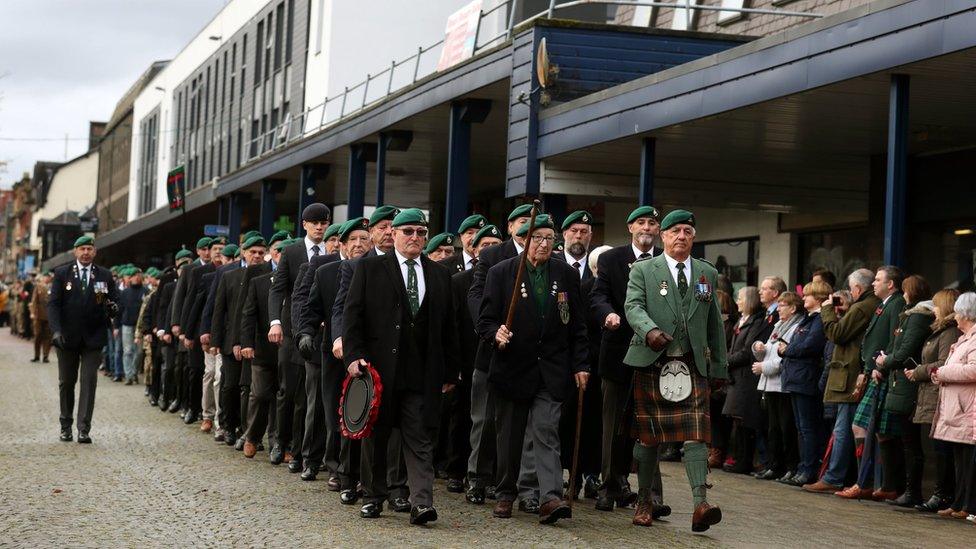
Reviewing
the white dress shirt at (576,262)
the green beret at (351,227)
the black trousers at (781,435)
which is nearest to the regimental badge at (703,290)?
the white dress shirt at (576,262)

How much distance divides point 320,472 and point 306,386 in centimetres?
78

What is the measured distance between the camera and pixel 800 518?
11.5 meters

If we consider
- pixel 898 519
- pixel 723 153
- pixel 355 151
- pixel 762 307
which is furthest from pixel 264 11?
pixel 898 519

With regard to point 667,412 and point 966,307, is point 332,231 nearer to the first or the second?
point 667,412

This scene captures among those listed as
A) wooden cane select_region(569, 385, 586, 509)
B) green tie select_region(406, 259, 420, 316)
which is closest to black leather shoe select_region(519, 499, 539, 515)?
wooden cane select_region(569, 385, 586, 509)

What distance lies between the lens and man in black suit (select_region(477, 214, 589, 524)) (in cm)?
1036

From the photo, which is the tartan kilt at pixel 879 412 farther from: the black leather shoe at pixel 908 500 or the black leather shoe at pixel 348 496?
the black leather shoe at pixel 348 496

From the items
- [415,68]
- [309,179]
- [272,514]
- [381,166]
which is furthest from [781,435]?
[309,179]

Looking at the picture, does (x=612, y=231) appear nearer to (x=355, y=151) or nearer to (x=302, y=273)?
(x=355, y=151)

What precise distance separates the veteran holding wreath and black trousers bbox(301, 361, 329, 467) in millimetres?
3350

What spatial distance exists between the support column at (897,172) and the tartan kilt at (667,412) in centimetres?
419

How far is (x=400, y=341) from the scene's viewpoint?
10.4 m

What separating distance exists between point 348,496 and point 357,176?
1813cm

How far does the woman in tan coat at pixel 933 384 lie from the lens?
12.3 m
